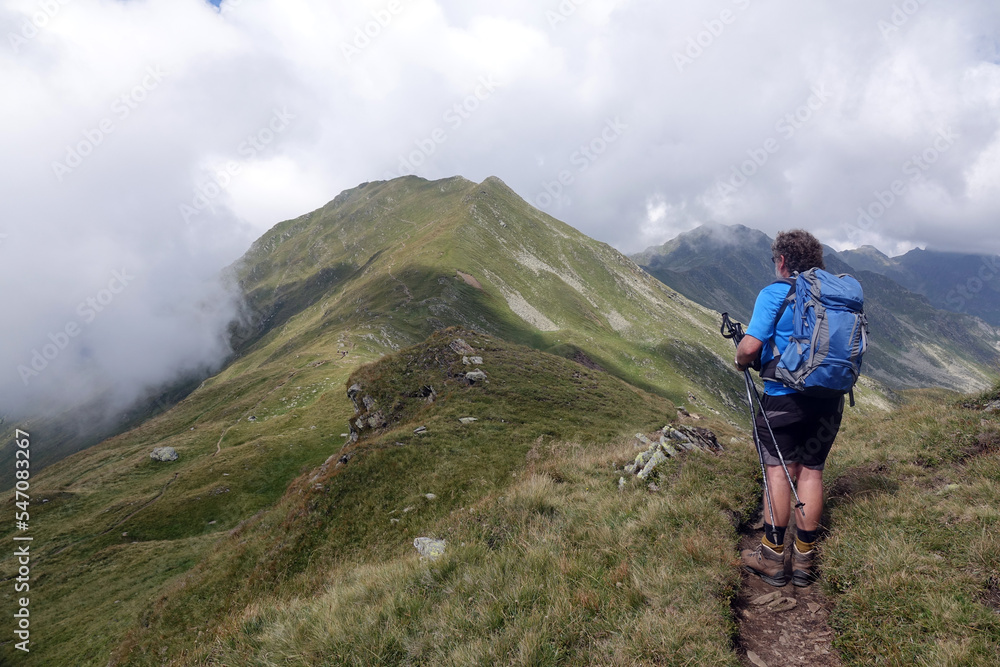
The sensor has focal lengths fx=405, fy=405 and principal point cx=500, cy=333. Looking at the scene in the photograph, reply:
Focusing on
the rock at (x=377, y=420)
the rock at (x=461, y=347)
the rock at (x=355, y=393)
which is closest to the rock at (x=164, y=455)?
the rock at (x=355, y=393)

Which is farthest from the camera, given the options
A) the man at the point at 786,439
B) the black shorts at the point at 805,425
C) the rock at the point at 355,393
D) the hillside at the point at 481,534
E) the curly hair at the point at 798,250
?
the rock at the point at 355,393

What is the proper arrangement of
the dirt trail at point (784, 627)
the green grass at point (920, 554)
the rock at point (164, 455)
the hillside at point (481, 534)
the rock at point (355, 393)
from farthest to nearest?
the rock at point (164, 455) < the rock at point (355, 393) < the hillside at point (481, 534) < the dirt trail at point (784, 627) < the green grass at point (920, 554)

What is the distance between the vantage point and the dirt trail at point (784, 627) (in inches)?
178

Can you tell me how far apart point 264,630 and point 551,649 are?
4.71 metres

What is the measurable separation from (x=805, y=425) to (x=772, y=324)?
1502 mm

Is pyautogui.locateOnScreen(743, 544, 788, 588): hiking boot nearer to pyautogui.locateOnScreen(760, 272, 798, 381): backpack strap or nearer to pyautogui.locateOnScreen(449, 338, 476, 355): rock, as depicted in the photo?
pyautogui.locateOnScreen(760, 272, 798, 381): backpack strap

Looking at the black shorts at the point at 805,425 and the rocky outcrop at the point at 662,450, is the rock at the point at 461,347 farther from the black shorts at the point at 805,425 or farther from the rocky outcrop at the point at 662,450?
the black shorts at the point at 805,425

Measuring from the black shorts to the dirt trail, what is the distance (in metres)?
1.57

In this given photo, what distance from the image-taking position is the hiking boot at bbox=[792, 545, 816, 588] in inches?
217

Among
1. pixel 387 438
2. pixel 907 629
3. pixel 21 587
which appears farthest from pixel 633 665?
pixel 21 587

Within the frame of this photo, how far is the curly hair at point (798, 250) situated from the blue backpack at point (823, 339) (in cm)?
64

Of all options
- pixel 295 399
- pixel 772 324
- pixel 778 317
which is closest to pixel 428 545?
pixel 772 324

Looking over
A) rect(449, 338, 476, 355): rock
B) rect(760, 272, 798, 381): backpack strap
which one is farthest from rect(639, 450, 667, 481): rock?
rect(449, 338, 476, 355): rock

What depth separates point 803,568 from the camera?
5531 millimetres
